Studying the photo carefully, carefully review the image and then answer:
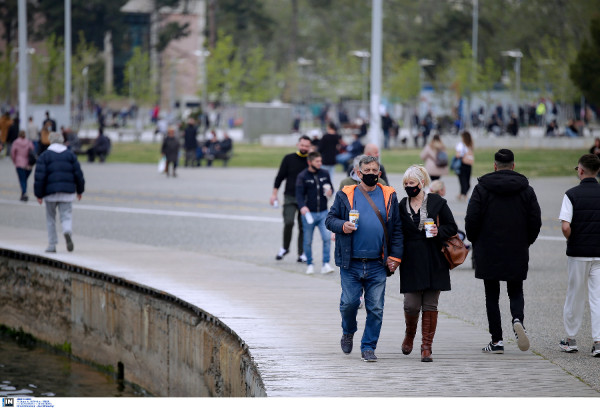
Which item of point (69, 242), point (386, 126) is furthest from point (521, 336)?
point (386, 126)

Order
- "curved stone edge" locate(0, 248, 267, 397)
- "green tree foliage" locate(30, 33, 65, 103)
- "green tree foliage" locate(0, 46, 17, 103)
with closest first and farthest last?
"curved stone edge" locate(0, 248, 267, 397)
"green tree foliage" locate(30, 33, 65, 103)
"green tree foliage" locate(0, 46, 17, 103)

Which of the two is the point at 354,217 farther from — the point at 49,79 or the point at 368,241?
the point at 49,79

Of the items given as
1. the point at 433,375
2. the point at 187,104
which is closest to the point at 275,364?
the point at 433,375

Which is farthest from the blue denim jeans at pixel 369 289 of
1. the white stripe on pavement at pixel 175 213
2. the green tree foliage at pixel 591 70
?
the green tree foliage at pixel 591 70

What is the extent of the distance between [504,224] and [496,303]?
2.32ft

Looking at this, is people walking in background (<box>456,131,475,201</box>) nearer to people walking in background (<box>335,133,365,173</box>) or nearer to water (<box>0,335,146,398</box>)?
people walking in background (<box>335,133,365,173</box>)

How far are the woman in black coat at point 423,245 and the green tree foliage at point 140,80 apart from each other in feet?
204

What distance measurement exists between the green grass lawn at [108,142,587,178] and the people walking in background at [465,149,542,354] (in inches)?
1002

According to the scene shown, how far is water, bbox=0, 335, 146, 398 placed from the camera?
44.1 ft

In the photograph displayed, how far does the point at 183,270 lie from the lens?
14750 millimetres

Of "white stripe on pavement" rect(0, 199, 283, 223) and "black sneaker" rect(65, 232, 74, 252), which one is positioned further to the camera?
"white stripe on pavement" rect(0, 199, 283, 223)

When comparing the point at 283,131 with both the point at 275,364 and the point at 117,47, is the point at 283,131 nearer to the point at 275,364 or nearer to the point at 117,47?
the point at 117,47

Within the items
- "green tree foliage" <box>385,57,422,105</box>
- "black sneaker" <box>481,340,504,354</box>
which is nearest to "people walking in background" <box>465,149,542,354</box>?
"black sneaker" <box>481,340,504,354</box>

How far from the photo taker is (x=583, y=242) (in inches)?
379
